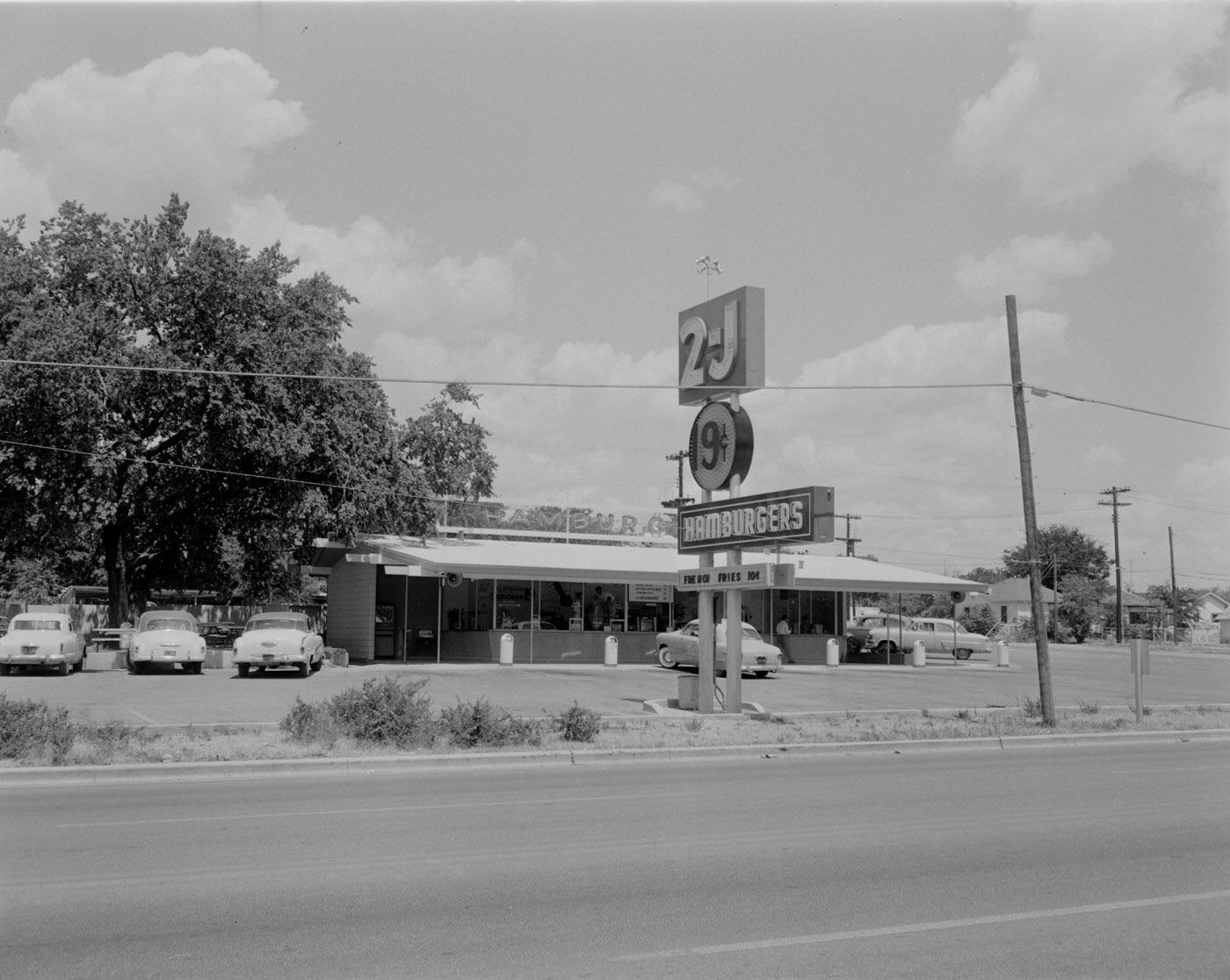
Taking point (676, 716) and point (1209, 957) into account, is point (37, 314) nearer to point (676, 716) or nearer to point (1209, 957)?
point (676, 716)

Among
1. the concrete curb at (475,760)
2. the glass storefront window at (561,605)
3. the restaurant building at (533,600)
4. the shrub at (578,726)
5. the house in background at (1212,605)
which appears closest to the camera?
the concrete curb at (475,760)

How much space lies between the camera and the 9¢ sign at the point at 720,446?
22.2 meters

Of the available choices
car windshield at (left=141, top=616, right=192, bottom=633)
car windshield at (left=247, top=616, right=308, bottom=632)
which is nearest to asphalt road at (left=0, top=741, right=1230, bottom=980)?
car windshield at (left=247, top=616, right=308, bottom=632)

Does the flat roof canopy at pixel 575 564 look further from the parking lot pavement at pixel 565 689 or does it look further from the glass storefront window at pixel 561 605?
the parking lot pavement at pixel 565 689

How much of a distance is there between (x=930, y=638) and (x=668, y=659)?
17.4 metres

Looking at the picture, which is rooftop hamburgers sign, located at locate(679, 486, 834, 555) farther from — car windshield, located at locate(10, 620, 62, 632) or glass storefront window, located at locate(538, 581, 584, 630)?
car windshield, located at locate(10, 620, 62, 632)

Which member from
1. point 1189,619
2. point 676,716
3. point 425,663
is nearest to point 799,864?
point 676,716

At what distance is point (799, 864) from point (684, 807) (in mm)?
2911

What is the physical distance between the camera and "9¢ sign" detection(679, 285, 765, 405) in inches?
862

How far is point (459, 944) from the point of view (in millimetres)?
6266

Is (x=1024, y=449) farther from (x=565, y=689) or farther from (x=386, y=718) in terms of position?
(x=386, y=718)

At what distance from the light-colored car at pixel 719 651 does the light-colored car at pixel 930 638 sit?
39.7 ft

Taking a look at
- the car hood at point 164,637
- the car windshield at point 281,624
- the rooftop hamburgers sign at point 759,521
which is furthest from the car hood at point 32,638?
the rooftop hamburgers sign at point 759,521

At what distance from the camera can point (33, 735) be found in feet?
46.8
